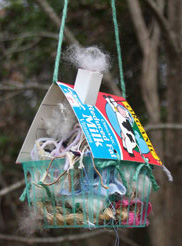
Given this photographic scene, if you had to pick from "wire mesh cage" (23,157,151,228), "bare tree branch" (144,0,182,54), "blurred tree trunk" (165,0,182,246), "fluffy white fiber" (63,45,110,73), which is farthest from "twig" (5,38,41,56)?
"wire mesh cage" (23,157,151,228)

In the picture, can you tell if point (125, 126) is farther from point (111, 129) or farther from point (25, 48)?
point (25, 48)

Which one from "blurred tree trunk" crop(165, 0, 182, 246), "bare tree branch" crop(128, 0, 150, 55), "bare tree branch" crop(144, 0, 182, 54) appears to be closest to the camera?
"bare tree branch" crop(144, 0, 182, 54)

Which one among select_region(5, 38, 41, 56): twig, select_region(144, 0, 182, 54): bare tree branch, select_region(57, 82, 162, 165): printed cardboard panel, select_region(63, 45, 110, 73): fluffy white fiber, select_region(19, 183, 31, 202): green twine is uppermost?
select_region(5, 38, 41, 56): twig

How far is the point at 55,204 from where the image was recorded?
1.25m

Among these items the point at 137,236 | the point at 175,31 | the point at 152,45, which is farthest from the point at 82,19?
the point at 137,236

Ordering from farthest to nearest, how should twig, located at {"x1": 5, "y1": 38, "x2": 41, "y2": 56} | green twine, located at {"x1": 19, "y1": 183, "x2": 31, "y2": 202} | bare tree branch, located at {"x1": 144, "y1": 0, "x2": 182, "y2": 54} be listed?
twig, located at {"x1": 5, "y1": 38, "x2": 41, "y2": 56} < bare tree branch, located at {"x1": 144, "y1": 0, "x2": 182, "y2": 54} < green twine, located at {"x1": 19, "y1": 183, "x2": 31, "y2": 202}

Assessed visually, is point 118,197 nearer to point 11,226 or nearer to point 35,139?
point 35,139

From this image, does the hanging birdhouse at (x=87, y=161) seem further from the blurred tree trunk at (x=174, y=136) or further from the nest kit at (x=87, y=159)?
the blurred tree trunk at (x=174, y=136)

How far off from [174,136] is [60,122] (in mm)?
1609

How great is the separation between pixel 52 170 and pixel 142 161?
0.24 m

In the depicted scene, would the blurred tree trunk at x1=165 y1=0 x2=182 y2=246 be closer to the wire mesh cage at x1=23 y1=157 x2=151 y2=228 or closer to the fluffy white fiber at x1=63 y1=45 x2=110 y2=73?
the fluffy white fiber at x1=63 y1=45 x2=110 y2=73

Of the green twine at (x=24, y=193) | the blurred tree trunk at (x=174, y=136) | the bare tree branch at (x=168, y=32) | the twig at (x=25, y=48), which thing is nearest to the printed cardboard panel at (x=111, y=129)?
the green twine at (x=24, y=193)

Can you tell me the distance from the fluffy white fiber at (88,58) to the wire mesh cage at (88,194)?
29cm

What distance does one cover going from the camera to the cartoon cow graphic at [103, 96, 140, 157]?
1229mm
